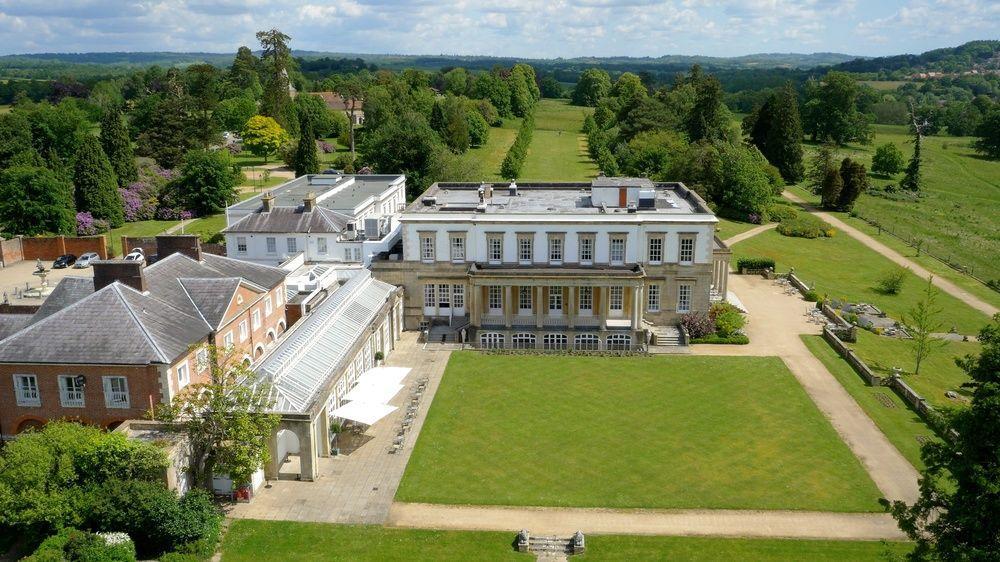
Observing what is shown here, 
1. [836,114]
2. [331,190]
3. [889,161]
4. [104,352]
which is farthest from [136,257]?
[836,114]

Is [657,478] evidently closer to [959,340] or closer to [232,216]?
[959,340]

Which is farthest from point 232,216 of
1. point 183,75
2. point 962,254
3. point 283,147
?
point 183,75

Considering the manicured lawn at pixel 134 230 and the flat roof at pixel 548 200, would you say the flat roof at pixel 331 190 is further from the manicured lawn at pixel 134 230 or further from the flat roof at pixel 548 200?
the manicured lawn at pixel 134 230

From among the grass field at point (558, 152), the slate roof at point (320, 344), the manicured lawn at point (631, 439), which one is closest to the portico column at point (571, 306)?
the manicured lawn at point (631, 439)

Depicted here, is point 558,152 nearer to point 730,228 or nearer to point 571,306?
point 730,228

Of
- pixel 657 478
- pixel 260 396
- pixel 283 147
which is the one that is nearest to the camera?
pixel 260 396

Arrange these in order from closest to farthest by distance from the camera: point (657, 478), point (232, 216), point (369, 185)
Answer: point (657, 478) < point (232, 216) < point (369, 185)

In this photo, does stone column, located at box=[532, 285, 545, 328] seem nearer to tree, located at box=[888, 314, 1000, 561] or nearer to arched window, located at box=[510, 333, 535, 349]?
arched window, located at box=[510, 333, 535, 349]
